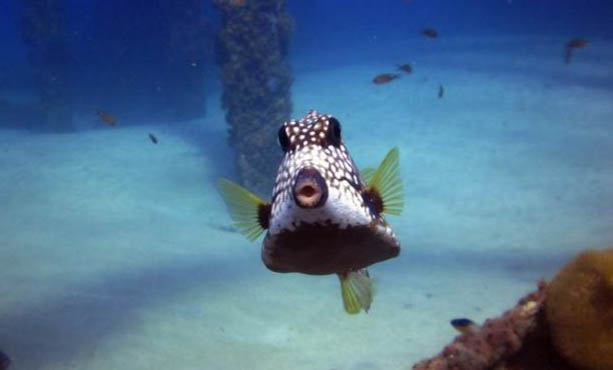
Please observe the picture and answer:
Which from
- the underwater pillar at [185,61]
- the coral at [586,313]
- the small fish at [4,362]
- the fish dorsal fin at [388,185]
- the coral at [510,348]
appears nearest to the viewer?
the fish dorsal fin at [388,185]

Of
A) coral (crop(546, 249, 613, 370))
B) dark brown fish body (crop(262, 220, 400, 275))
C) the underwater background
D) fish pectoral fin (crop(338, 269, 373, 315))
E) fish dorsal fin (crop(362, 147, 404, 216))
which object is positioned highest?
fish dorsal fin (crop(362, 147, 404, 216))

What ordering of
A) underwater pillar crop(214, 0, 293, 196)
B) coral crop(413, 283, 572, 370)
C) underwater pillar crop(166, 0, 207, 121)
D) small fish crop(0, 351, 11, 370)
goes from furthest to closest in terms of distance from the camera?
underwater pillar crop(166, 0, 207, 121) < underwater pillar crop(214, 0, 293, 196) < small fish crop(0, 351, 11, 370) < coral crop(413, 283, 572, 370)

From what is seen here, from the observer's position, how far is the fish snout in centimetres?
164

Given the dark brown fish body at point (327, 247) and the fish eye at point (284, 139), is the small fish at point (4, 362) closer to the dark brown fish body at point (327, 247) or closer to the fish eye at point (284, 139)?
the dark brown fish body at point (327, 247)

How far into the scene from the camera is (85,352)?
5875 mm

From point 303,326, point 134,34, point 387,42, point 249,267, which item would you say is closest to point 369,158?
point 249,267

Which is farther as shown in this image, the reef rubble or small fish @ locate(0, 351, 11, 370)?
small fish @ locate(0, 351, 11, 370)

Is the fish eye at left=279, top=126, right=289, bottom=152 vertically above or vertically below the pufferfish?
above

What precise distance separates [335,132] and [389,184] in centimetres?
35

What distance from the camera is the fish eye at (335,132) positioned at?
79.4 inches

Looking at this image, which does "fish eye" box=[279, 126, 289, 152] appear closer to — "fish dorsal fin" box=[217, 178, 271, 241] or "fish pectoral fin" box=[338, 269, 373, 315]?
"fish dorsal fin" box=[217, 178, 271, 241]

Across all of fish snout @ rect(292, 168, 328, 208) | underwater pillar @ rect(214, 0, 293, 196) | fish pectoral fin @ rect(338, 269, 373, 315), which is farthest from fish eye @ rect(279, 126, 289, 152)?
underwater pillar @ rect(214, 0, 293, 196)

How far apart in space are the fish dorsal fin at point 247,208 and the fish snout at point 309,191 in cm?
40

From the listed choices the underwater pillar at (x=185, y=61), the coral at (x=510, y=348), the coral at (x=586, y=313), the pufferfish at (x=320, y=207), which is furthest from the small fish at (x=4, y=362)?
the underwater pillar at (x=185, y=61)
